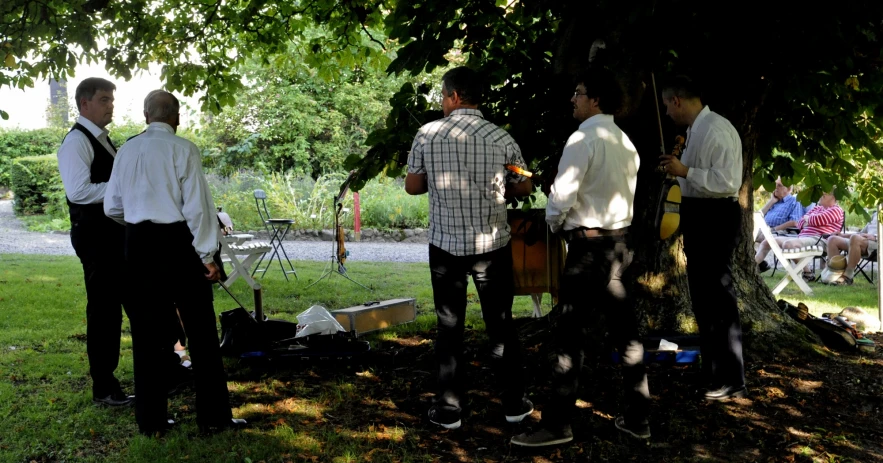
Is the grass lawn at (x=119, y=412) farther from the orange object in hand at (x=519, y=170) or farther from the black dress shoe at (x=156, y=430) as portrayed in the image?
the orange object in hand at (x=519, y=170)

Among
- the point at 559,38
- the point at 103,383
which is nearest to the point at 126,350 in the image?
the point at 103,383

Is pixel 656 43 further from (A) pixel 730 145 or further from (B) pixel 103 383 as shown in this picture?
(B) pixel 103 383

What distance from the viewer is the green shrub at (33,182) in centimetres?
1989

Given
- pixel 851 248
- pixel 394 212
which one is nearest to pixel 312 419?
pixel 851 248

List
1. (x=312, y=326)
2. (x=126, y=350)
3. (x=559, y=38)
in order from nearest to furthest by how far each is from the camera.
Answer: (x=559, y=38) → (x=312, y=326) → (x=126, y=350)

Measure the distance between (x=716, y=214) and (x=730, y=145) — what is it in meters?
0.38

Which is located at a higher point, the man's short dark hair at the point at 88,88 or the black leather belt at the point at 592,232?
the man's short dark hair at the point at 88,88

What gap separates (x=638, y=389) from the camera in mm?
3848

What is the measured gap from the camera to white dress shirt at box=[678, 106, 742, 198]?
427 cm

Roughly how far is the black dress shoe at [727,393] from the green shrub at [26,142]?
69.6 ft

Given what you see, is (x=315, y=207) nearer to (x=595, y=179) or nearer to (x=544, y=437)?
(x=544, y=437)

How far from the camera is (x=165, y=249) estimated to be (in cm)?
393

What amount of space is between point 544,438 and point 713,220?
1557 mm

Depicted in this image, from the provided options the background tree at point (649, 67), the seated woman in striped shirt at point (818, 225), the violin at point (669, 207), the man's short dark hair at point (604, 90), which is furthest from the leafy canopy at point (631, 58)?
the seated woman in striped shirt at point (818, 225)
